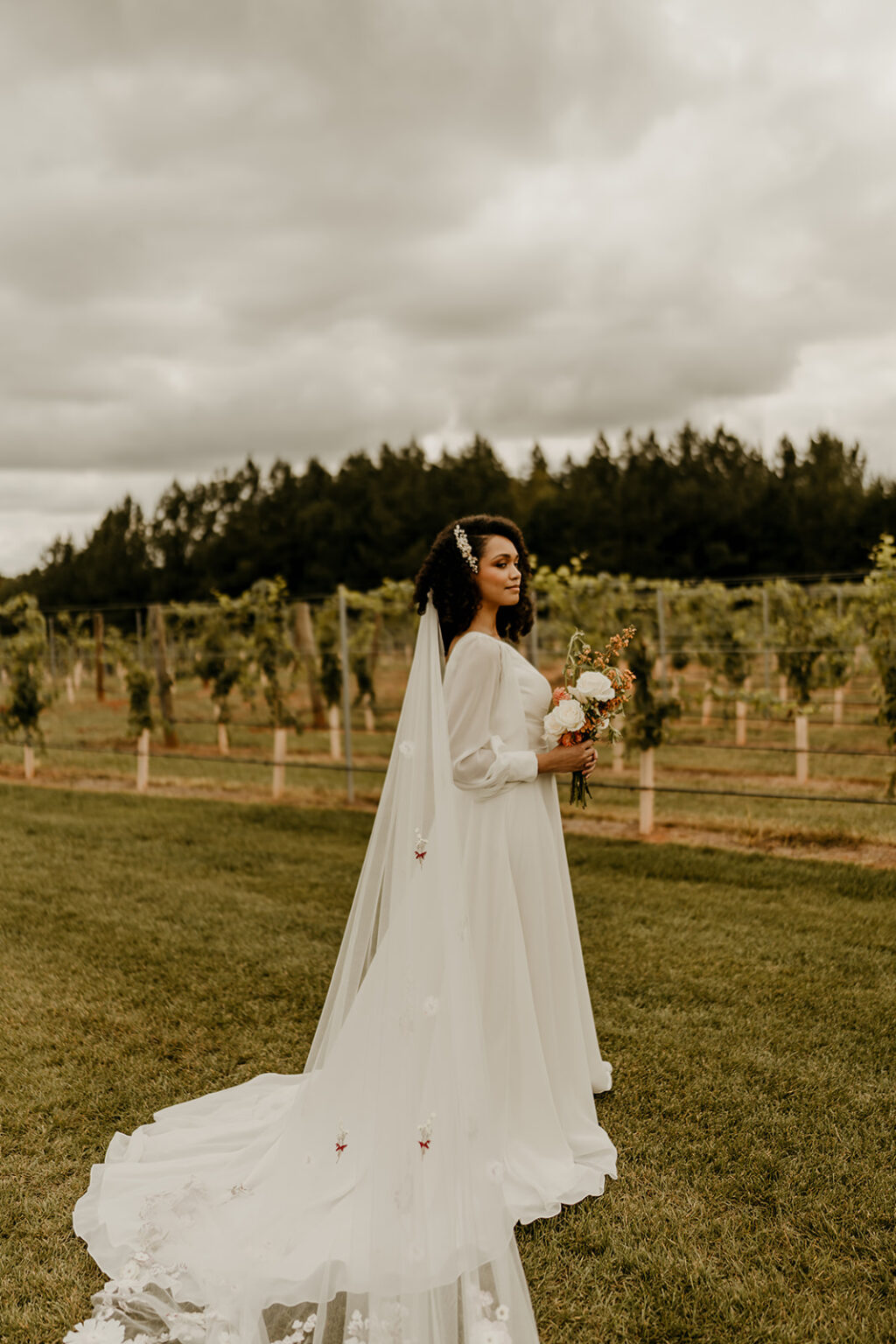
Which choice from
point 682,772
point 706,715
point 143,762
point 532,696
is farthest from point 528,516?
point 532,696

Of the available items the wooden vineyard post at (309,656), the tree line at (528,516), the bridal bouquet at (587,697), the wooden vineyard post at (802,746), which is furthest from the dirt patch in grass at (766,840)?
the tree line at (528,516)

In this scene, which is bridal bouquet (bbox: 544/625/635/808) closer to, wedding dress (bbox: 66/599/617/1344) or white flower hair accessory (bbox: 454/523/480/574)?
wedding dress (bbox: 66/599/617/1344)

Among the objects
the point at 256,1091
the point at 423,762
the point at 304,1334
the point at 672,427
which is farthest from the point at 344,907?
the point at 672,427

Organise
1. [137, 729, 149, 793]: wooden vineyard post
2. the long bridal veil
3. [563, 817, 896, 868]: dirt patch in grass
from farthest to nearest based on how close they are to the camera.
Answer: [137, 729, 149, 793]: wooden vineyard post, [563, 817, 896, 868]: dirt patch in grass, the long bridal veil

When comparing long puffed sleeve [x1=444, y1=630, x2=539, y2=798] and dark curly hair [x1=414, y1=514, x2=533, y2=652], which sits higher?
dark curly hair [x1=414, y1=514, x2=533, y2=652]

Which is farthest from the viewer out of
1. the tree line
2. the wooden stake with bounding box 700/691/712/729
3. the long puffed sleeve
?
the tree line

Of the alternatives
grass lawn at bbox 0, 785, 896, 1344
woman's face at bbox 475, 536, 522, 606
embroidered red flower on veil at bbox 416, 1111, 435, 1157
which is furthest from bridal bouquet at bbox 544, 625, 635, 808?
grass lawn at bbox 0, 785, 896, 1344

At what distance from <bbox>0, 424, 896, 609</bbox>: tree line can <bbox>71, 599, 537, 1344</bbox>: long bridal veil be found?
30194 mm

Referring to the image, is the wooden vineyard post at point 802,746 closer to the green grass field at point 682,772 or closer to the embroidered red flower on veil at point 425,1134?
the green grass field at point 682,772

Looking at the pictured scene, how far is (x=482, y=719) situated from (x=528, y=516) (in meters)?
36.1

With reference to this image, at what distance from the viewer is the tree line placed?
117 feet

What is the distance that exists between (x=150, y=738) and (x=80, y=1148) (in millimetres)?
12371

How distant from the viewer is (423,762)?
2.85 meters

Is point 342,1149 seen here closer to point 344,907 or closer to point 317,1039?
point 317,1039
